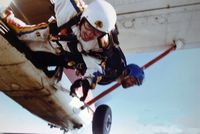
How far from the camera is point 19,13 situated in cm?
498

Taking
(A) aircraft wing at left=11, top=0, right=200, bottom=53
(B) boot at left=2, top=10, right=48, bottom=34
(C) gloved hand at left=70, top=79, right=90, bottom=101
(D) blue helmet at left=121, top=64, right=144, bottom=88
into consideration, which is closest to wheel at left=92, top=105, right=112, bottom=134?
(C) gloved hand at left=70, top=79, right=90, bottom=101

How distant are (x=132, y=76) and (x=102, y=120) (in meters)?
0.93

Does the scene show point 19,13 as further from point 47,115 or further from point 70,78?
point 47,115

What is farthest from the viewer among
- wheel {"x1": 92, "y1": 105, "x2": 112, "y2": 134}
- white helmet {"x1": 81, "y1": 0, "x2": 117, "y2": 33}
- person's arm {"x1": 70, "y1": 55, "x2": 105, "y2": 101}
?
wheel {"x1": 92, "y1": 105, "x2": 112, "y2": 134}

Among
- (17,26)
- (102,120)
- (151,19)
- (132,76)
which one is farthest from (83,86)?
(151,19)

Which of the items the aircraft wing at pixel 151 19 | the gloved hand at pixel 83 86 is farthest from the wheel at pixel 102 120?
the aircraft wing at pixel 151 19

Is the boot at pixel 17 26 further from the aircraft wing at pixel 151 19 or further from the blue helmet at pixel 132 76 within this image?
the blue helmet at pixel 132 76

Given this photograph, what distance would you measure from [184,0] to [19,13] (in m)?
2.47

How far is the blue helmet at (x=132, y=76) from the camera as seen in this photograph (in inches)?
160

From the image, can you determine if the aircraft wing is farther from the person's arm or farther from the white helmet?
the white helmet

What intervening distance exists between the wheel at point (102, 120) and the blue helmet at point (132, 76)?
2.42 feet

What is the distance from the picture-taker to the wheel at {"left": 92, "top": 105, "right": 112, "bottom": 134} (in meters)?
4.59

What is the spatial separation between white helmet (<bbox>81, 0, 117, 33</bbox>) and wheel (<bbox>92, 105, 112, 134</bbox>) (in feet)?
5.73

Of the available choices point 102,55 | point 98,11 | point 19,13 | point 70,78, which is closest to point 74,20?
point 98,11
